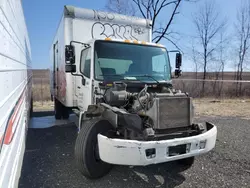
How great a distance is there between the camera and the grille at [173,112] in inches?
119

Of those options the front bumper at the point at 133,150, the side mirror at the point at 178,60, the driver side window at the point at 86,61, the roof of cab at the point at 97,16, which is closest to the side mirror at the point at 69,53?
the driver side window at the point at 86,61

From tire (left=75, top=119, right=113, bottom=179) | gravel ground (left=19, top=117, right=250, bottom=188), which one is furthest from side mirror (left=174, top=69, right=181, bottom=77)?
tire (left=75, top=119, right=113, bottom=179)

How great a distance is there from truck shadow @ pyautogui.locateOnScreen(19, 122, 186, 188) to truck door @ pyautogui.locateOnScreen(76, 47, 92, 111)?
1122 millimetres

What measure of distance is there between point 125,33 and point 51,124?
4032 mm

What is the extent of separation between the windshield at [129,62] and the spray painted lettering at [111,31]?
1130 mm

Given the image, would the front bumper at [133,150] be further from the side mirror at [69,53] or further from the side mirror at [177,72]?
the side mirror at [177,72]

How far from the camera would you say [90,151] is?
3049 millimetres

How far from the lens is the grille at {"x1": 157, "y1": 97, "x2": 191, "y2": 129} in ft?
9.95

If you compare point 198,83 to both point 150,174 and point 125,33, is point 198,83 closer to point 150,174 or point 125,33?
point 125,33

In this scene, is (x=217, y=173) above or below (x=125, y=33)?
below

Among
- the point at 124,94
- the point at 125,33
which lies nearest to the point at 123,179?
the point at 124,94

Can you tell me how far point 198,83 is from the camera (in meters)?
18.5

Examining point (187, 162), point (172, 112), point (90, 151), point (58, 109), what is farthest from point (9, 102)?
point (58, 109)

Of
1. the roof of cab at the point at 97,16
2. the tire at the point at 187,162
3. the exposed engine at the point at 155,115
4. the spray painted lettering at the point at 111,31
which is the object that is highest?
the roof of cab at the point at 97,16
